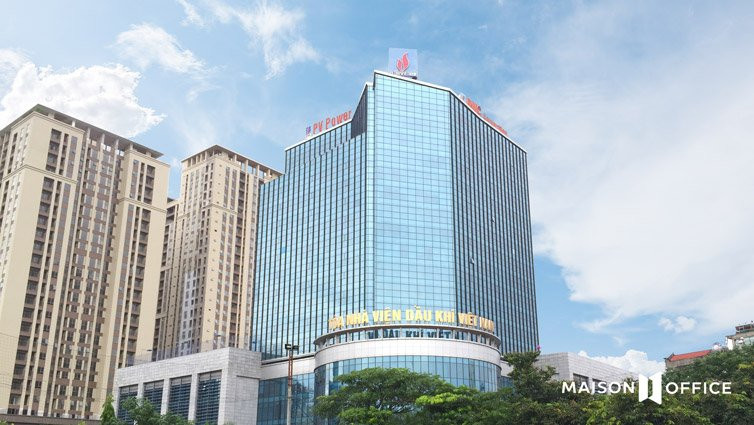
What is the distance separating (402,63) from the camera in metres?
105

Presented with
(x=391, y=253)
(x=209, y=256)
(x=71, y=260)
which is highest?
(x=209, y=256)

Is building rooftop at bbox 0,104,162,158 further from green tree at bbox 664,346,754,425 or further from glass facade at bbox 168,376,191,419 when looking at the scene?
green tree at bbox 664,346,754,425

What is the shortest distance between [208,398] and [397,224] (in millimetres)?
31306

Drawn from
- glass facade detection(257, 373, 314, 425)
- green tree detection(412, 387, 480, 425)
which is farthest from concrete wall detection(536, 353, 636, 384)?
green tree detection(412, 387, 480, 425)

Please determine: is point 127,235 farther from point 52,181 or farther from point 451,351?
point 451,351

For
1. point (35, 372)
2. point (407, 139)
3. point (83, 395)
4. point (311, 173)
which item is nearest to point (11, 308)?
point (35, 372)

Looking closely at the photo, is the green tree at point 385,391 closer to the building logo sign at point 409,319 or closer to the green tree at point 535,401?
the green tree at point 535,401

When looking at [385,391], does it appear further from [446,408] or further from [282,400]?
[282,400]

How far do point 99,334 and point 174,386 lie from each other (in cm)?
2430

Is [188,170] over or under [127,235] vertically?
over

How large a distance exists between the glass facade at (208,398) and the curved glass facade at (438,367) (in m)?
15.4

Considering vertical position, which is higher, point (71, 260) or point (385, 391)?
point (71, 260)

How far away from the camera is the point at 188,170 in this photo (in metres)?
150

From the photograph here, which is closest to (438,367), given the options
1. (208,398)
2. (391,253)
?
(391,253)
